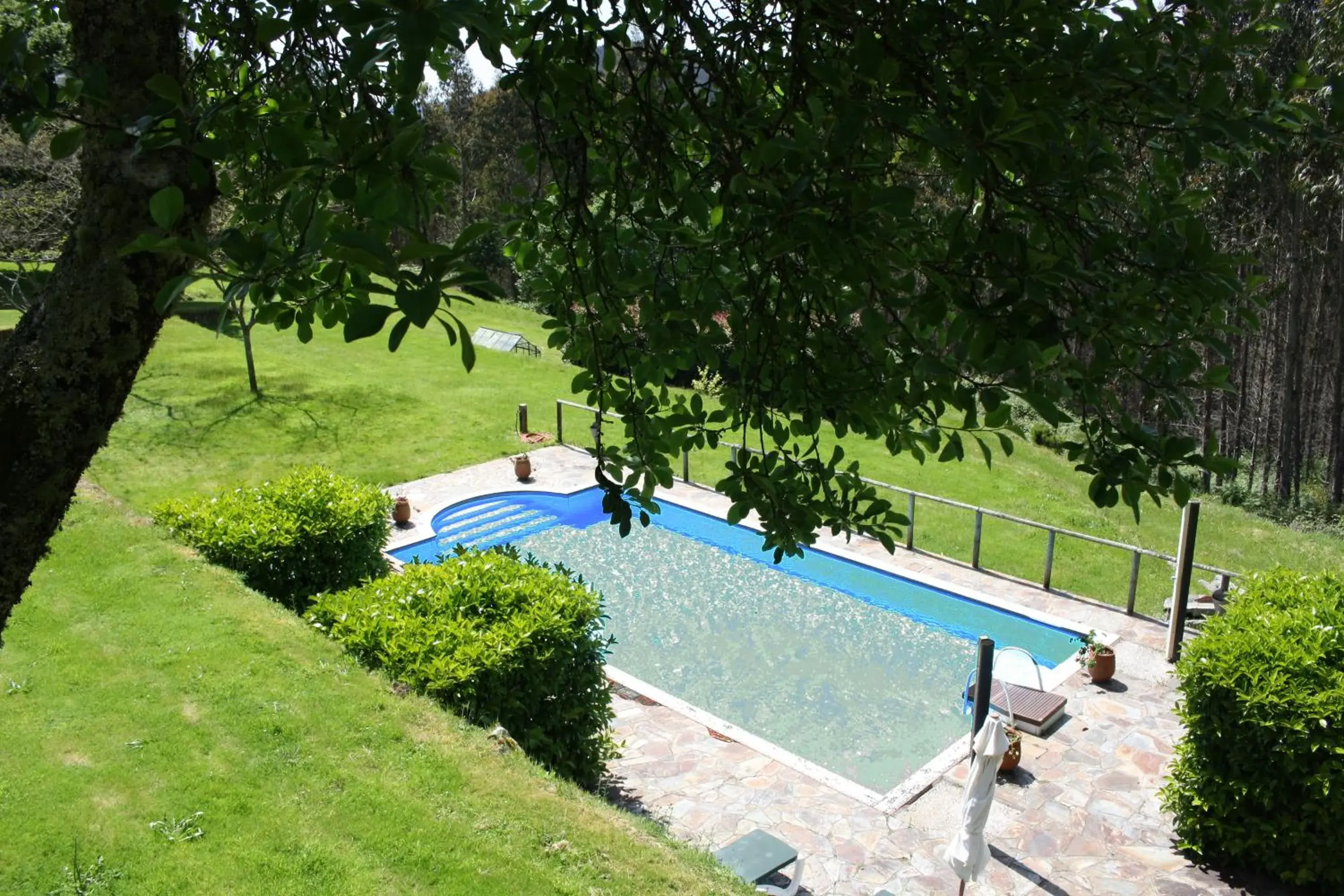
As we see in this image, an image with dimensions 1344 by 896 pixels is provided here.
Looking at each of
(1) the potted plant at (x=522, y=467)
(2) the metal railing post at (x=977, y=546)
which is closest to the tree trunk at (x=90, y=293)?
(2) the metal railing post at (x=977, y=546)

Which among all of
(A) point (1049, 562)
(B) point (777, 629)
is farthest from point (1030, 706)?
(B) point (777, 629)

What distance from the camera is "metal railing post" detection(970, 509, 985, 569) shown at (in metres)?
13.4

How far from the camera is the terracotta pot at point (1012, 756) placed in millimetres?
8898

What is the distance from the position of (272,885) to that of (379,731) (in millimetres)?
1591

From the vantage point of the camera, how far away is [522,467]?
681 inches

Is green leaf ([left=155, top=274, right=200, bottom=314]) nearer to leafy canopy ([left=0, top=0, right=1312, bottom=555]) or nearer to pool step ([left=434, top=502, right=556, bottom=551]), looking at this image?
leafy canopy ([left=0, top=0, right=1312, bottom=555])

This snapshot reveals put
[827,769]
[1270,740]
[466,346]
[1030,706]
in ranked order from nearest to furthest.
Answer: [466,346], [1270,740], [1030,706], [827,769]

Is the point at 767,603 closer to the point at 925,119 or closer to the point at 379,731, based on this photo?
the point at 379,731

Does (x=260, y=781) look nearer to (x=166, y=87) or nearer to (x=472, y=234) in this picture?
(x=166, y=87)

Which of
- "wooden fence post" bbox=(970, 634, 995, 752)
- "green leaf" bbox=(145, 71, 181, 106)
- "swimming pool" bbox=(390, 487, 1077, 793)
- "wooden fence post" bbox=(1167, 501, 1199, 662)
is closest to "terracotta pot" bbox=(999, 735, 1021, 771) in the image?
"wooden fence post" bbox=(970, 634, 995, 752)

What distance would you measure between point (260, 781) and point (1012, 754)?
255 inches

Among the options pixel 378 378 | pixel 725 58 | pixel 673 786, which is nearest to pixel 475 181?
pixel 378 378

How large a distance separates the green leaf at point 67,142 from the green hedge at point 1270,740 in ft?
26.0

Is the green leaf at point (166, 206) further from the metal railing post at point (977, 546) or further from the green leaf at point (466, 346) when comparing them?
the metal railing post at point (977, 546)
